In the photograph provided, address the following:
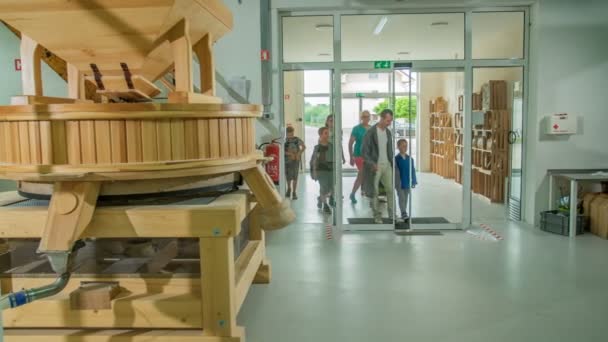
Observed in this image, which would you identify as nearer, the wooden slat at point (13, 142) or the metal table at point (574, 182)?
the wooden slat at point (13, 142)

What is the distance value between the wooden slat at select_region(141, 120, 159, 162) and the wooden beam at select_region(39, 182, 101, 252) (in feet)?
0.84

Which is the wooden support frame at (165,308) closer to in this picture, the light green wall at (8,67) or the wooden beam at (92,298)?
the wooden beam at (92,298)

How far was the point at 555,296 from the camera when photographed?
3.86 meters

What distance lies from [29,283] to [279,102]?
173 inches

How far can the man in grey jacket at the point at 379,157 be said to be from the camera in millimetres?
6453

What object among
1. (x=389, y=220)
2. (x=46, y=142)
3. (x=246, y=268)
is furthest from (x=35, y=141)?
(x=389, y=220)

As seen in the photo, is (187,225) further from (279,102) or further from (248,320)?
(279,102)

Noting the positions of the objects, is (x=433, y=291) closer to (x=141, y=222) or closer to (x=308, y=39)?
(x=141, y=222)

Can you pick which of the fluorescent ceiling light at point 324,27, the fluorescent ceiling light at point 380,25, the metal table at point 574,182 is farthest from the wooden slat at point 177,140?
the metal table at point 574,182

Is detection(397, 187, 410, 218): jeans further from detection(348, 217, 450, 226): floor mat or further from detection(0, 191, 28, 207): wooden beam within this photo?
detection(0, 191, 28, 207): wooden beam

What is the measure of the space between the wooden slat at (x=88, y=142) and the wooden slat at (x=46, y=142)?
139 mm

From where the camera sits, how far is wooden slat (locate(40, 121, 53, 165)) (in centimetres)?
214

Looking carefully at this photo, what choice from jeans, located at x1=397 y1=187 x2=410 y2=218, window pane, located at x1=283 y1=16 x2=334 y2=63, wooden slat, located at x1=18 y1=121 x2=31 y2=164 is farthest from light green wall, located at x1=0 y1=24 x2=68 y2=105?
jeans, located at x1=397 y1=187 x2=410 y2=218

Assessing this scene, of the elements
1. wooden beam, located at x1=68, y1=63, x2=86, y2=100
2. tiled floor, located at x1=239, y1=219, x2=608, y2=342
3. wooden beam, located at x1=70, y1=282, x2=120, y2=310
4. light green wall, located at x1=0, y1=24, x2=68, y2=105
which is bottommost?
tiled floor, located at x1=239, y1=219, x2=608, y2=342
